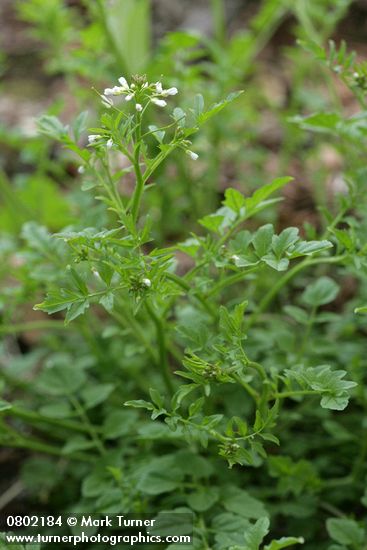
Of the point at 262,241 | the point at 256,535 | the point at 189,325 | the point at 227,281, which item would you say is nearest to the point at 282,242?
the point at 262,241

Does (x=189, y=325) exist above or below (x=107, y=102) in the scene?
below

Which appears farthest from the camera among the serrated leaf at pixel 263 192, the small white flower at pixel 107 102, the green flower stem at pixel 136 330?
the green flower stem at pixel 136 330

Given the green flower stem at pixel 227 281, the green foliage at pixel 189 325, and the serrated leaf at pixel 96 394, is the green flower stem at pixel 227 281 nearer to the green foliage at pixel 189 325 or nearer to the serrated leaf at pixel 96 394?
the green foliage at pixel 189 325

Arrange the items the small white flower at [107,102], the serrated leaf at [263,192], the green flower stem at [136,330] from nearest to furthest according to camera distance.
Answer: the small white flower at [107,102] < the serrated leaf at [263,192] < the green flower stem at [136,330]

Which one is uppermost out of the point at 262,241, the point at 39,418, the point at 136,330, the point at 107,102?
the point at 107,102

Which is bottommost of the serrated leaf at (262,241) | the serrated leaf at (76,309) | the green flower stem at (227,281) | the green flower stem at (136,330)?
the green flower stem at (136,330)

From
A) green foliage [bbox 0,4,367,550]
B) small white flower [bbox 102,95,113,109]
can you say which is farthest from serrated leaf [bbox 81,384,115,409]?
small white flower [bbox 102,95,113,109]

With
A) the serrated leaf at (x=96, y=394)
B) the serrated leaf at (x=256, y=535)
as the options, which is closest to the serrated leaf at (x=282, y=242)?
the serrated leaf at (x=256, y=535)

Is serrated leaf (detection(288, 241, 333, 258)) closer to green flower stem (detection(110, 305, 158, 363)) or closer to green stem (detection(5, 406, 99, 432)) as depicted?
green flower stem (detection(110, 305, 158, 363))

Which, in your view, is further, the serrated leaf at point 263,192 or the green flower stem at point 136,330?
the green flower stem at point 136,330

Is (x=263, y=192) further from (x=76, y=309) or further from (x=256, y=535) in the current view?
(x=256, y=535)

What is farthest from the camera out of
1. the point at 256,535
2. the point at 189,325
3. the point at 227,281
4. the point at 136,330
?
the point at 136,330

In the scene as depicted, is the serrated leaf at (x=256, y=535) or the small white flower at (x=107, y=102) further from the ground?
the small white flower at (x=107, y=102)

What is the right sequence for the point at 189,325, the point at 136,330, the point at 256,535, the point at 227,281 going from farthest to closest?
1. the point at 136,330
2. the point at 189,325
3. the point at 227,281
4. the point at 256,535
